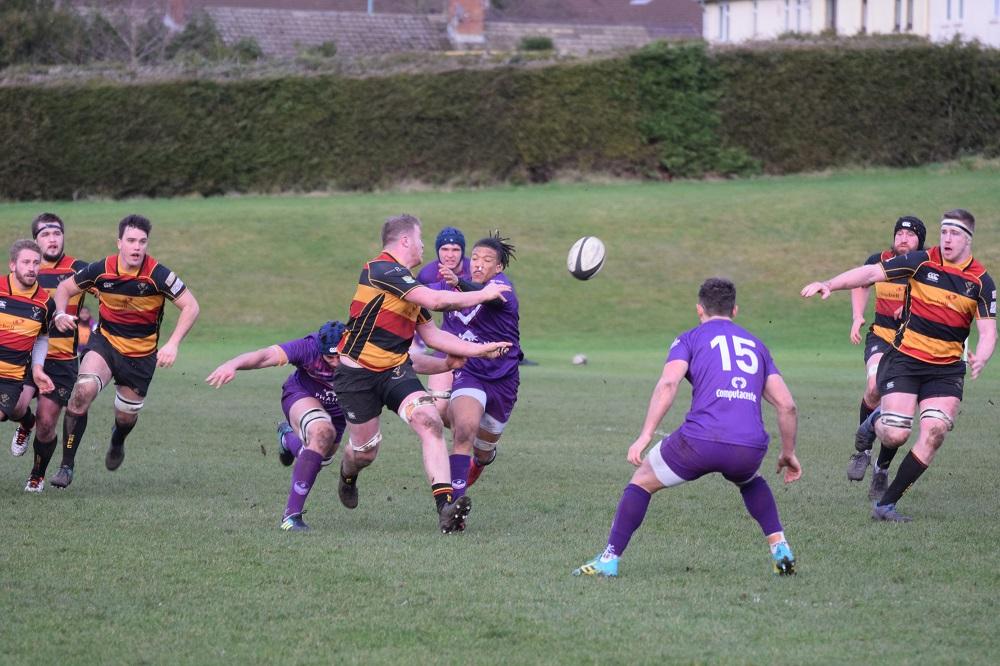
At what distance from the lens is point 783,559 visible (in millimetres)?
7234

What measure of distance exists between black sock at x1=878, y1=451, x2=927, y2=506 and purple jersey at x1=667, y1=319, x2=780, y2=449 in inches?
97.7

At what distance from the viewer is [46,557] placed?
7617mm

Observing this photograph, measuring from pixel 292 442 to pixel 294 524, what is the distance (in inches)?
63.2

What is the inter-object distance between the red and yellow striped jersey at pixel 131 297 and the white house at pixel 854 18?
115 feet

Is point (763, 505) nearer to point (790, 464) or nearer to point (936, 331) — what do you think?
point (790, 464)

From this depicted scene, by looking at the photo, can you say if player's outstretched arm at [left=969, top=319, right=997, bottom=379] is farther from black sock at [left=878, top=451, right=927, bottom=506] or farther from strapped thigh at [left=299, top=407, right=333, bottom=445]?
strapped thigh at [left=299, top=407, right=333, bottom=445]

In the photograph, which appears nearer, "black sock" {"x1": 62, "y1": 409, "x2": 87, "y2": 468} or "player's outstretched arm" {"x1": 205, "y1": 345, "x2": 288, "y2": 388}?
"player's outstretched arm" {"x1": 205, "y1": 345, "x2": 288, "y2": 388}

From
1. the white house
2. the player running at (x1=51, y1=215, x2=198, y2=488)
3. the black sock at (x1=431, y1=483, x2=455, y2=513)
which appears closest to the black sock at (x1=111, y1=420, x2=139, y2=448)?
the player running at (x1=51, y1=215, x2=198, y2=488)

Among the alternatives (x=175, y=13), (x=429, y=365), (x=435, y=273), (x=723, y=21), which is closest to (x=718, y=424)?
(x=429, y=365)

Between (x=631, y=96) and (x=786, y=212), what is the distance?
6668mm

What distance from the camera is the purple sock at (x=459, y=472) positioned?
9555mm

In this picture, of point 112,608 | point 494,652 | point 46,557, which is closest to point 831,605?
point 494,652

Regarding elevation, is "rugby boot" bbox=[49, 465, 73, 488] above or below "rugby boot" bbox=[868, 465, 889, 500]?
above

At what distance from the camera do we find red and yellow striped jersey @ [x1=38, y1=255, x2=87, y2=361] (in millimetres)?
10898
